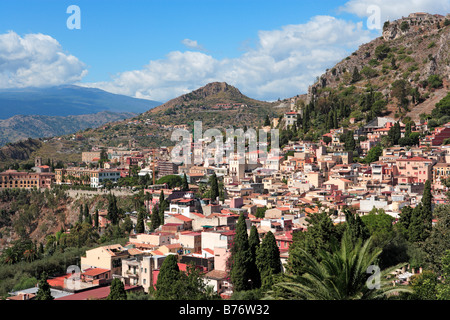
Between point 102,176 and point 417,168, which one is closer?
point 417,168

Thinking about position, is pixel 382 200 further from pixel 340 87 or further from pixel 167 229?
pixel 340 87

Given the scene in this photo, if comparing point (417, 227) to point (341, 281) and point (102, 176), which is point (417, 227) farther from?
point (102, 176)

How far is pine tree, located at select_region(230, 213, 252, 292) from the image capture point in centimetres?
1447

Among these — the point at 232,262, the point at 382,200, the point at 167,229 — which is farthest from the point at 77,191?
the point at 232,262

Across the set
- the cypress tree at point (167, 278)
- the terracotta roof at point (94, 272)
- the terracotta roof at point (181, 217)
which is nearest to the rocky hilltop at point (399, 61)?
the terracotta roof at point (181, 217)

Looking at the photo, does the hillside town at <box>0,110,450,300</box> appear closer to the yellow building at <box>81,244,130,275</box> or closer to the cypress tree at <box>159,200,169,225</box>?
the yellow building at <box>81,244,130,275</box>

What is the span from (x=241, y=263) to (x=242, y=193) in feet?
55.0

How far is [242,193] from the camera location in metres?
31.4

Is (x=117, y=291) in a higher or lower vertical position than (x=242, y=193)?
lower

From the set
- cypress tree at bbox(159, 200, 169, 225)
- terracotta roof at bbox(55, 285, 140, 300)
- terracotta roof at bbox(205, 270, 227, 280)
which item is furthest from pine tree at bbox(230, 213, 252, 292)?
cypress tree at bbox(159, 200, 169, 225)

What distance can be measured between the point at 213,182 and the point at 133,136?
56663 mm

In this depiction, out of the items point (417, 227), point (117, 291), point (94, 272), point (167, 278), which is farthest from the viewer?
point (417, 227)

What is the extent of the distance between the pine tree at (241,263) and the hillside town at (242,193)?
51cm

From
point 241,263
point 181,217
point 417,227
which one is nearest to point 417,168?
point 417,227
